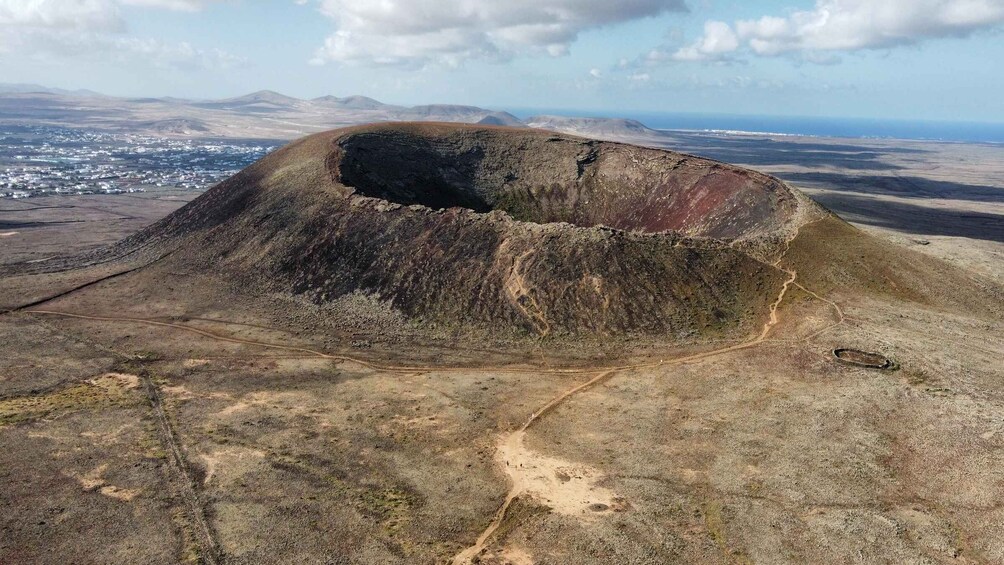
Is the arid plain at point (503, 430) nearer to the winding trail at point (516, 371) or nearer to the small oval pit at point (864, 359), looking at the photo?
the winding trail at point (516, 371)

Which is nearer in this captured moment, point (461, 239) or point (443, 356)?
point (443, 356)

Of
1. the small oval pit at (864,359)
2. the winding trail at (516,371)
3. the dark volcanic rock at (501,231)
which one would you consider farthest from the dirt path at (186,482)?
the small oval pit at (864,359)

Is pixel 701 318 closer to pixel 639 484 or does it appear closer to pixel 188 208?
pixel 639 484

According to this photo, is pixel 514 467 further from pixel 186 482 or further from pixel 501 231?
pixel 501 231

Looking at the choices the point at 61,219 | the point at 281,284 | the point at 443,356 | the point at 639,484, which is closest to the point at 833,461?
the point at 639,484

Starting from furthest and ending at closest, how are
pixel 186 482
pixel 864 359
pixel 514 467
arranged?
pixel 864 359 < pixel 514 467 < pixel 186 482

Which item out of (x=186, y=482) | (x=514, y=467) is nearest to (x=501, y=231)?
(x=514, y=467)
